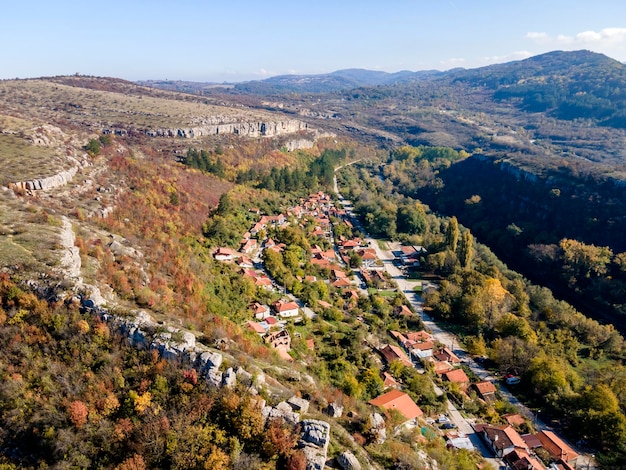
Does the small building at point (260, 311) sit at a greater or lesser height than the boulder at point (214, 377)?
lesser

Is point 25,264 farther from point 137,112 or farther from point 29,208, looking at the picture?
point 137,112

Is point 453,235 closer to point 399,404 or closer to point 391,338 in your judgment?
point 391,338

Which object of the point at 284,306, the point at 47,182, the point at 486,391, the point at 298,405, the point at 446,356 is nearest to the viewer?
the point at 298,405

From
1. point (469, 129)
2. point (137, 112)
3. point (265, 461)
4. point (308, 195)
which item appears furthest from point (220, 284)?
point (469, 129)

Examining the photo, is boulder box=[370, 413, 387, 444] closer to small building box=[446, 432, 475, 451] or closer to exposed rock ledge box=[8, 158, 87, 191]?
small building box=[446, 432, 475, 451]

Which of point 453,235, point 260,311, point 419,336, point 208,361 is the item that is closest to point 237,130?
point 453,235

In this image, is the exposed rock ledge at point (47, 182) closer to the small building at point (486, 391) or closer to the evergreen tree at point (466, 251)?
the small building at point (486, 391)

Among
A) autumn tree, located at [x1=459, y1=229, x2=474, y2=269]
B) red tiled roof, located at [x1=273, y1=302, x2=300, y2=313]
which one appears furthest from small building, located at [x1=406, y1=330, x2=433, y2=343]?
autumn tree, located at [x1=459, y1=229, x2=474, y2=269]

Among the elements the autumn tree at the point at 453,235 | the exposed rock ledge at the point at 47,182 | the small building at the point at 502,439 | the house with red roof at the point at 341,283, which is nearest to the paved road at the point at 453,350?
the small building at the point at 502,439
